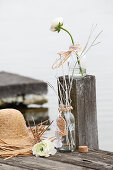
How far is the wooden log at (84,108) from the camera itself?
2.11 m

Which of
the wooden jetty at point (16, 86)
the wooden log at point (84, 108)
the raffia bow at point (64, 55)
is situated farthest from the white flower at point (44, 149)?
the wooden jetty at point (16, 86)

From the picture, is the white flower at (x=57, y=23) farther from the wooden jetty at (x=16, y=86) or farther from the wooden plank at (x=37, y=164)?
the wooden jetty at (x=16, y=86)

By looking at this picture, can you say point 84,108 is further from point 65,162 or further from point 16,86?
point 16,86

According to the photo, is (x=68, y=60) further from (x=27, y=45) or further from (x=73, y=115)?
(x=27, y=45)

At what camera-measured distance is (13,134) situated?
215cm

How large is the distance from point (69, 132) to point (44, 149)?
8.3 inches

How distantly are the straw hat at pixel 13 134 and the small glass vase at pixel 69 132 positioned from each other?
23 cm

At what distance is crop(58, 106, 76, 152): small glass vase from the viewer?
2.05 m

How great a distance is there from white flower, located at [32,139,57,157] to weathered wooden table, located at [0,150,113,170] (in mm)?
28

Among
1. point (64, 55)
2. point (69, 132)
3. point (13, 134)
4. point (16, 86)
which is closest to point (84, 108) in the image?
point (69, 132)

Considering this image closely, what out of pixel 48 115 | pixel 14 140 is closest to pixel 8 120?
pixel 14 140

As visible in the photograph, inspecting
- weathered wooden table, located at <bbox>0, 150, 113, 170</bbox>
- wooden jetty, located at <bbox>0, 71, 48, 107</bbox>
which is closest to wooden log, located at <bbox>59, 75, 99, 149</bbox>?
weathered wooden table, located at <bbox>0, 150, 113, 170</bbox>

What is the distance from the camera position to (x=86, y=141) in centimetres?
216

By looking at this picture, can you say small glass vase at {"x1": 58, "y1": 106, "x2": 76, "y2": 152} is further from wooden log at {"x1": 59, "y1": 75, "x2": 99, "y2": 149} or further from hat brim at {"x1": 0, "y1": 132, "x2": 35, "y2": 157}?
hat brim at {"x1": 0, "y1": 132, "x2": 35, "y2": 157}
